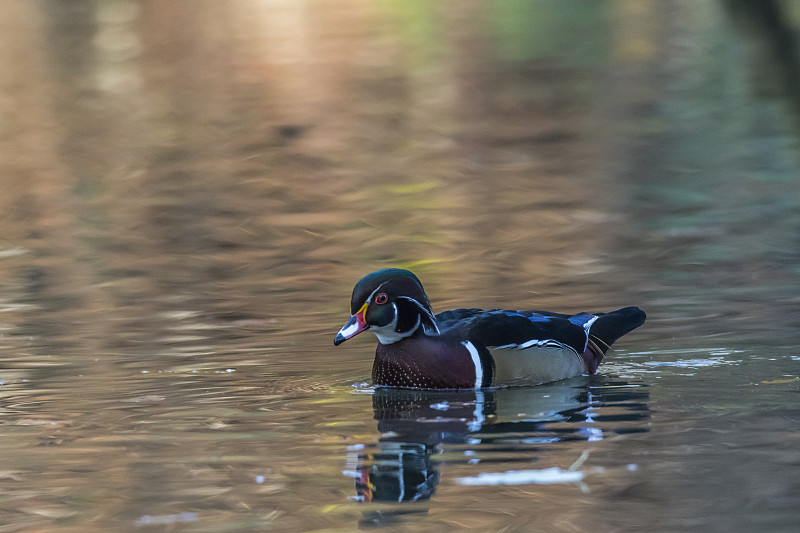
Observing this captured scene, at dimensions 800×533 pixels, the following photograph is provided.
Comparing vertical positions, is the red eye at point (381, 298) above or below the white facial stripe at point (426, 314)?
above

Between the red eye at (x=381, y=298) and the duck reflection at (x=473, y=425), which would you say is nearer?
the duck reflection at (x=473, y=425)

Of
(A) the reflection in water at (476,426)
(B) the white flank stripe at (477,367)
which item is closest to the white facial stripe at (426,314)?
(B) the white flank stripe at (477,367)

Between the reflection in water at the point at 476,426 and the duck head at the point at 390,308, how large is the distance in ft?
1.23

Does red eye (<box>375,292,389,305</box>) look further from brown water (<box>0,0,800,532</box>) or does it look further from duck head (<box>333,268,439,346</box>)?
brown water (<box>0,0,800,532</box>)

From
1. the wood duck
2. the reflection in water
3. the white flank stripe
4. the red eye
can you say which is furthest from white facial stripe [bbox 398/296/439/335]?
the reflection in water

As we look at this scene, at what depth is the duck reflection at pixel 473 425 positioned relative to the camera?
6047mm

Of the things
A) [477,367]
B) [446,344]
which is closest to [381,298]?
[446,344]

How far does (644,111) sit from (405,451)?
16984 millimetres

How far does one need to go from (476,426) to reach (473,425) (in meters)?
0.04

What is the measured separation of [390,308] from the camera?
A: 803 cm

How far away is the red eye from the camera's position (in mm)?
8016

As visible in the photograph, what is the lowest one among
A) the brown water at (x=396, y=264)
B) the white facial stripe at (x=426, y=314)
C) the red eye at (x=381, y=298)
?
the brown water at (x=396, y=264)

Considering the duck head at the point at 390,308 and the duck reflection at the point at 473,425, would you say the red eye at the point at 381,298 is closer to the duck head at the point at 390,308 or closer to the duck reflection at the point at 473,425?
the duck head at the point at 390,308

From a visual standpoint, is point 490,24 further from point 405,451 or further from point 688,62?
point 405,451
